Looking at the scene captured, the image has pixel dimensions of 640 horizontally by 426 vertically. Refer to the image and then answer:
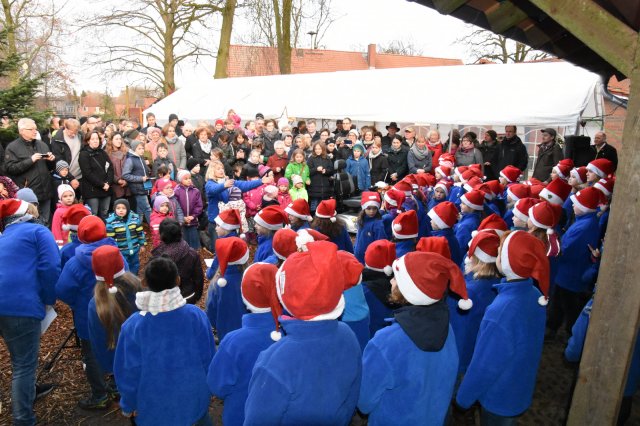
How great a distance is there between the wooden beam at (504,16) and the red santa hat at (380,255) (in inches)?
75.5

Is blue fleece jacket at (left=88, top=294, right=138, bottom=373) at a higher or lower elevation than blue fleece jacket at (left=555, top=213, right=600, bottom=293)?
lower

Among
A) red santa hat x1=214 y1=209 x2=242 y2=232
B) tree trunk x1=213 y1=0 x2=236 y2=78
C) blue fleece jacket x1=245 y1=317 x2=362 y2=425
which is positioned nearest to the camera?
blue fleece jacket x1=245 y1=317 x2=362 y2=425

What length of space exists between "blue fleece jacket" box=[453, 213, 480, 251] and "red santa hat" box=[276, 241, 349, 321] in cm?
382

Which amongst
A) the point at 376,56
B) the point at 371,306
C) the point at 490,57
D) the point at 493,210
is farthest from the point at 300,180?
the point at 376,56

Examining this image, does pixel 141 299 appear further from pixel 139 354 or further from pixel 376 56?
pixel 376 56

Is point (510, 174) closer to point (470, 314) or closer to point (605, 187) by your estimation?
point (605, 187)

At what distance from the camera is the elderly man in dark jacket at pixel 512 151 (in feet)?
33.7

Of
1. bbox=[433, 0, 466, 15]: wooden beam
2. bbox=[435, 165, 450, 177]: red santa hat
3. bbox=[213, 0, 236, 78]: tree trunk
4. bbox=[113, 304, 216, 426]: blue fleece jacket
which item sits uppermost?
bbox=[213, 0, 236, 78]: tree trunk

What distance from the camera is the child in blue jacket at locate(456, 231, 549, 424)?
112 inches

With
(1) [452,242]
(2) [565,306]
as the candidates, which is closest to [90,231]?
(1) [452,242]

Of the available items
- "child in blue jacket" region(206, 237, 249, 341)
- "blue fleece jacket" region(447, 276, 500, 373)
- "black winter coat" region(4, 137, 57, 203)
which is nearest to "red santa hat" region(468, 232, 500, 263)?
"blue fleece jacket" region(447, 276, 500, 373)

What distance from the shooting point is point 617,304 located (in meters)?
2.36

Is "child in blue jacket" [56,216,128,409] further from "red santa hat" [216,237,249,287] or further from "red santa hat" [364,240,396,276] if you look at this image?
"red santa hat" [364,240,396,276]

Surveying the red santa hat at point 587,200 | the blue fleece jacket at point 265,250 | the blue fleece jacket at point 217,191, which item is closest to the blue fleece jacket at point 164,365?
the blue fleece jacket at point 265,250
